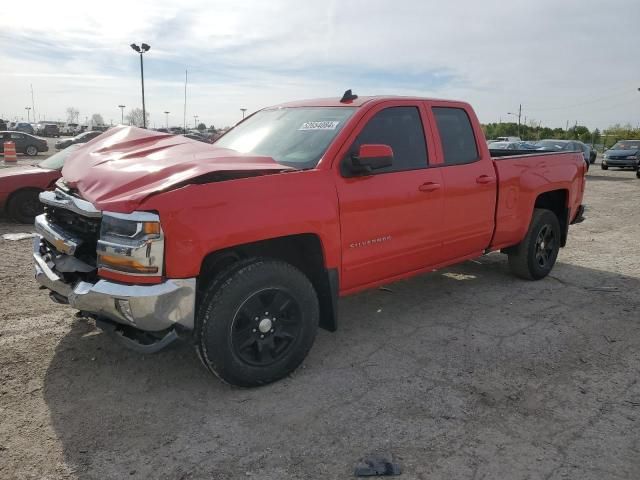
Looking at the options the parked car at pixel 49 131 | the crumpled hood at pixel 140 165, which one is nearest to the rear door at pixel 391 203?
the crumpled hood at pixel 140 165

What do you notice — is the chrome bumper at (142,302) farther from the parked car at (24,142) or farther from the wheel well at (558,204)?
the parked car at (24,142)

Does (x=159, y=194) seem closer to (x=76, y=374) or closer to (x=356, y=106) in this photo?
(x=76, y=374)

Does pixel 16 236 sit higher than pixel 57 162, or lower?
lower

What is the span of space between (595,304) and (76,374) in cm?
464

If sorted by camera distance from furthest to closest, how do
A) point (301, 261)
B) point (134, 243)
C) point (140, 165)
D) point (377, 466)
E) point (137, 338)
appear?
point (301, 261) < point (140, 165) < point (137, 338) < point (134, 243) < point (377, 466)

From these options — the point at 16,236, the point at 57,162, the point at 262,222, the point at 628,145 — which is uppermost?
the point at 628,145

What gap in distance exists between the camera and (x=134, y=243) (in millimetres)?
2842

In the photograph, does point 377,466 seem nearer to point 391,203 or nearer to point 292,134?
point 391,203

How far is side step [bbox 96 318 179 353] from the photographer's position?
9.78ft

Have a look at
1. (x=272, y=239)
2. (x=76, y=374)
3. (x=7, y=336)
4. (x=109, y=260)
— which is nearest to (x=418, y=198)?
(x=272, y=239)

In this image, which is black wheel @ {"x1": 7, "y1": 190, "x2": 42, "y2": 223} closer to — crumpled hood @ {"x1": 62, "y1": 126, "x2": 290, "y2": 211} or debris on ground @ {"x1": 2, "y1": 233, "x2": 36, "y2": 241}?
debris on ground @ {"x1": 2, "y1": 233, "x2": 36, "y2": 241}

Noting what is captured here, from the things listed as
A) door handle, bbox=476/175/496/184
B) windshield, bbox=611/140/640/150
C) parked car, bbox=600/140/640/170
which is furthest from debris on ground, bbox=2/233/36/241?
windshield, bbox=611/140/640/150

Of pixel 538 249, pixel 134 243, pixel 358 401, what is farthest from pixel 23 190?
pixel 538 249

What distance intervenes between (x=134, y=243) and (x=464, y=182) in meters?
2.90
